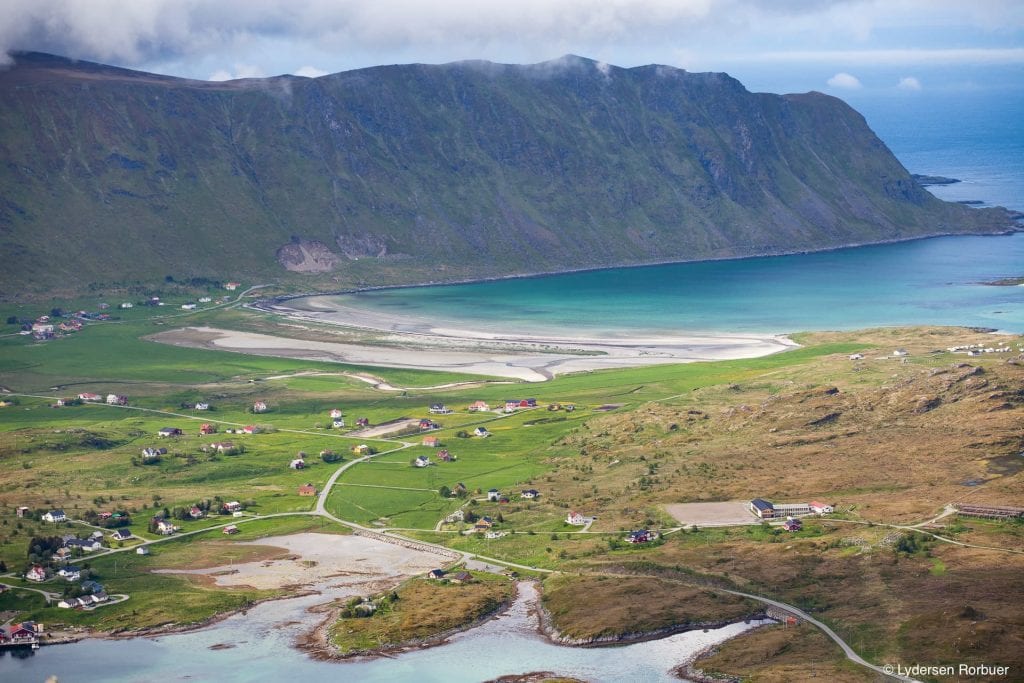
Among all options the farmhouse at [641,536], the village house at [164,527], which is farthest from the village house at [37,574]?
the farmhouse at [641,536]

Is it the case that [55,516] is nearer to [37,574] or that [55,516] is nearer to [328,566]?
[37,574]

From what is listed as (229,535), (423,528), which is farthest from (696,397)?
(229,535)

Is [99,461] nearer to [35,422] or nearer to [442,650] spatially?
[35,422]

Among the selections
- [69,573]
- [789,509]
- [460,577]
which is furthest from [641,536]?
[69,573]

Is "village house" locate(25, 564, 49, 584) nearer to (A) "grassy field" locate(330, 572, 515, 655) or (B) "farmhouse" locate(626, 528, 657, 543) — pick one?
(A) "grassy field" locate(330, 572, 515, 655)

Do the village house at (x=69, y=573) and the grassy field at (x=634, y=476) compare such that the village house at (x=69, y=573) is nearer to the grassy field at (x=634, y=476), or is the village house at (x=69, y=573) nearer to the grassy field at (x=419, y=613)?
the grassy field at (x=634, y=476)

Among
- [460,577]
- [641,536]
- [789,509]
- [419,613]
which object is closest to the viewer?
[419,613]
